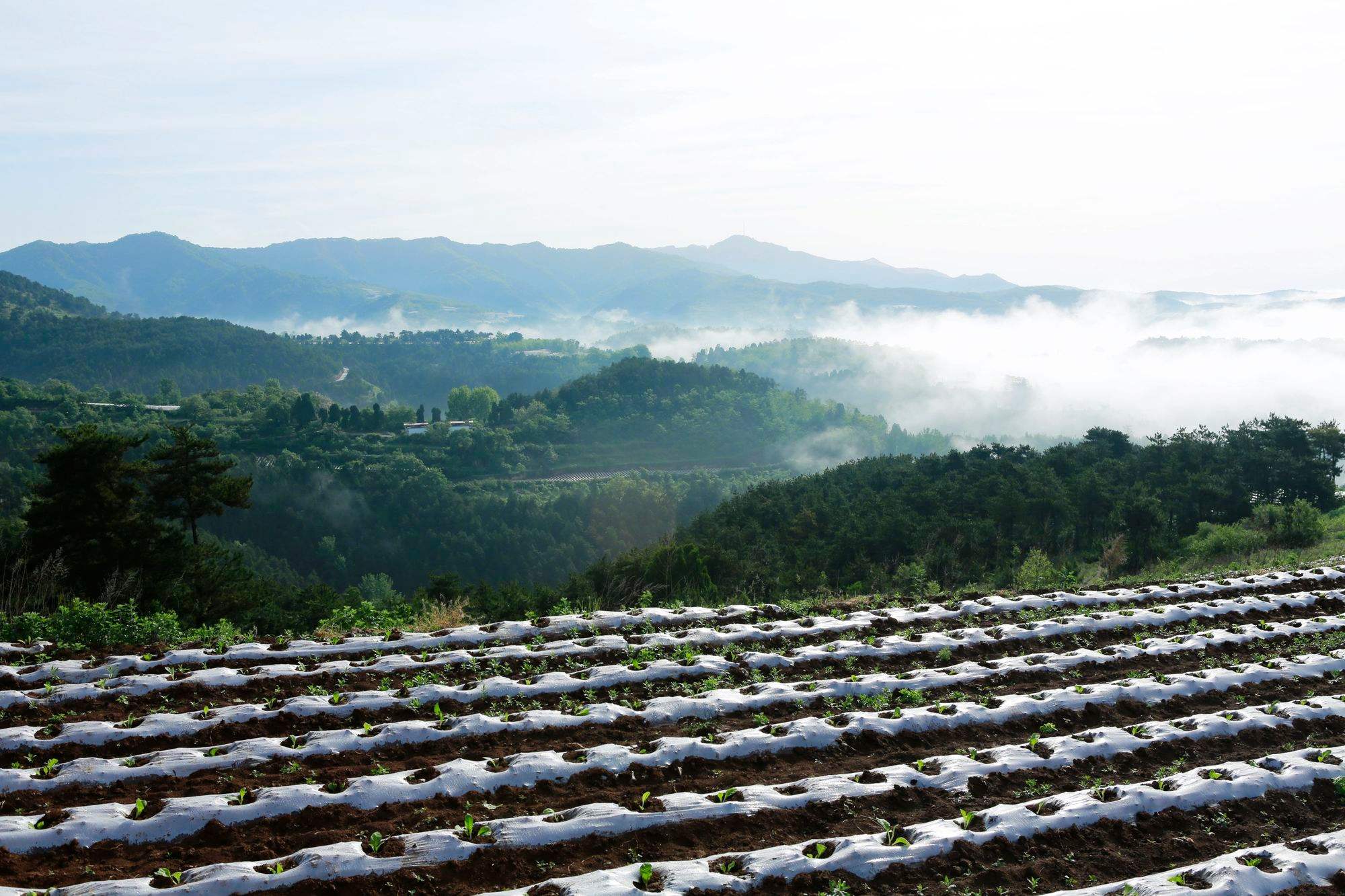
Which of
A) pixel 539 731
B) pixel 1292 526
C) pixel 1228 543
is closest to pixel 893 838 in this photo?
pixel 539 731

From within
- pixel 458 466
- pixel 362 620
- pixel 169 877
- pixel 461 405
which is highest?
pixel 169 877

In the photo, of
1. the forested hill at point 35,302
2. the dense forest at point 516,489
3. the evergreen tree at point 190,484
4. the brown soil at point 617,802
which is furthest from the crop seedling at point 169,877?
the forested hill at point 35,302

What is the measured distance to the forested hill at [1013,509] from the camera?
2186 cm

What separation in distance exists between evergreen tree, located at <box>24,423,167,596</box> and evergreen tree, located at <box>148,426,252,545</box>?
5.99 ft

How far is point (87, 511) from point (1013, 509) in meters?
25.3

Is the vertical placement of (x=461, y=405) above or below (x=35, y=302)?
below

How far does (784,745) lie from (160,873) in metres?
4.08

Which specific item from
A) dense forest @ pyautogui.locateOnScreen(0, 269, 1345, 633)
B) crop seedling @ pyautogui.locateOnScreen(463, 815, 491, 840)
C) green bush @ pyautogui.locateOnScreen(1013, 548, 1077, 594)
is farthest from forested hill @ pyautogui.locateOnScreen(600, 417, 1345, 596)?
crop seedling @ pyautogui.locateOnScreen(463, 815, 491, 840)

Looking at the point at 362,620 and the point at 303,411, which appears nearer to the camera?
the point at 362,620

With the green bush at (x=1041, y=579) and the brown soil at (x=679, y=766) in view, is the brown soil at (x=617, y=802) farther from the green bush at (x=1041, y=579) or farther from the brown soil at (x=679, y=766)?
the green bush at (x=1041, y=579)

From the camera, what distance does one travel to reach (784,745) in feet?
22.4

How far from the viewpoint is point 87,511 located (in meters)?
15.4

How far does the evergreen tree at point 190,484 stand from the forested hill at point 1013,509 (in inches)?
313

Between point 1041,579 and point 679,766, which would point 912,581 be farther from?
point 679,766
